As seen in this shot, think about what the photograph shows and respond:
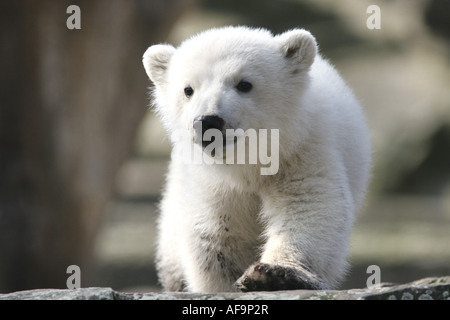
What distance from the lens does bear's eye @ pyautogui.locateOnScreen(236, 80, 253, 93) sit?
255 inches

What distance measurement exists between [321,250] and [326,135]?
1078 millimetres

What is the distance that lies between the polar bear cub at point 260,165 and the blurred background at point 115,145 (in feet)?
19.5

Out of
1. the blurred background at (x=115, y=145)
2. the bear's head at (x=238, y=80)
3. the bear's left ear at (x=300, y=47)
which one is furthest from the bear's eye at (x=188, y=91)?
the blurred background at (x=115, y=145)

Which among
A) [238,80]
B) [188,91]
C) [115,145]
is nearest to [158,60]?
[188,91]

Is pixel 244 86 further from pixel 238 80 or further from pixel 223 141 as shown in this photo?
pixel 223 141

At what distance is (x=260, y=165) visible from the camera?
6.75m

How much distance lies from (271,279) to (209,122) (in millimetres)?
1299

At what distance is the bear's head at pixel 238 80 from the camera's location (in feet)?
20.5

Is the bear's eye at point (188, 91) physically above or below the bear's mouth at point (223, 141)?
above

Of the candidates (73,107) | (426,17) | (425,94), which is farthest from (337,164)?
(426,17)

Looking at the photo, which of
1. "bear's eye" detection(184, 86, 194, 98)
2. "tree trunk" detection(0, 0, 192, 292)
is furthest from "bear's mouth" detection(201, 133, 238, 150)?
"tree trunk" detection(0, 0, 192, 292)

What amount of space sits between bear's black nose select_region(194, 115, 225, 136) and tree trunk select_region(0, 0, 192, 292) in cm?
719

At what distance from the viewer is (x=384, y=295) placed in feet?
16.9

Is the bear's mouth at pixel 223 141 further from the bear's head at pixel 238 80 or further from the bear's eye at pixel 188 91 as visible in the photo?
the bear's eye at pixel 188 91
